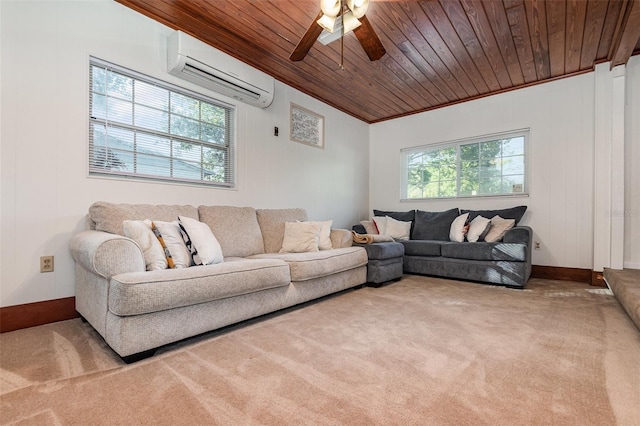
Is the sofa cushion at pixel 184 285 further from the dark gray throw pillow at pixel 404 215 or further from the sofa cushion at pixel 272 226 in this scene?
the dark gray throw pillow at pixel 404 215

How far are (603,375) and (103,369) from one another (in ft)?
8.08

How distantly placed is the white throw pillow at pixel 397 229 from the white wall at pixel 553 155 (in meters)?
0.93

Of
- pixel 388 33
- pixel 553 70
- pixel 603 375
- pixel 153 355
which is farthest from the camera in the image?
pixel 553 70

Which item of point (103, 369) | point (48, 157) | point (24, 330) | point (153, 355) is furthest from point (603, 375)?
point (48, 157)

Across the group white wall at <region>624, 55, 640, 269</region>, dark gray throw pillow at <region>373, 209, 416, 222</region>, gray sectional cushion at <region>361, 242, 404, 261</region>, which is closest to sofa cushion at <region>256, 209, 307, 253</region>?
gray sectional cushion at <region>361, 242, 404, 261</region>

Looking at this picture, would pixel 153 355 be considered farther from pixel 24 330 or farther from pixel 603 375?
pixel 603 375

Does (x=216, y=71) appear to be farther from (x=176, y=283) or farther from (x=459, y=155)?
(x=459, y=155)

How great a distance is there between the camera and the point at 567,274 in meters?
3.74

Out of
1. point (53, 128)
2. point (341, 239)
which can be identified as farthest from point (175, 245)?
point (341, 239)

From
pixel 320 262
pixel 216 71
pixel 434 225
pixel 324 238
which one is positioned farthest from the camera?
pixel 434 225

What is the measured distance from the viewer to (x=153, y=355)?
1.68 meters

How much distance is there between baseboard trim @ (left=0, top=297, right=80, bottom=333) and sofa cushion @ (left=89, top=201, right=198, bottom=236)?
0.61 m

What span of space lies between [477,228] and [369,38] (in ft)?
8.90

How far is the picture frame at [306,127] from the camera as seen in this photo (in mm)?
4168
